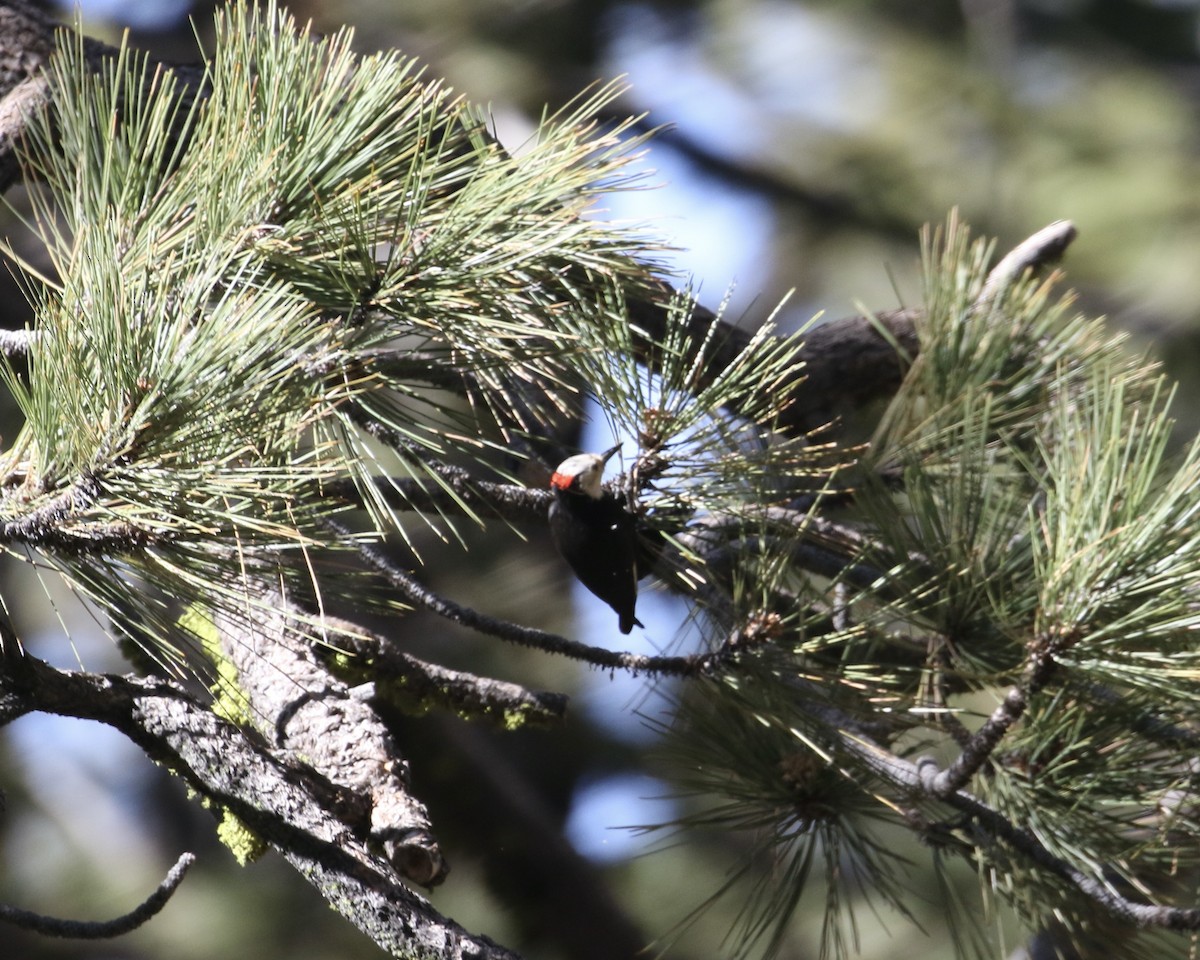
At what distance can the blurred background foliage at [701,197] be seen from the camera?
8.26ft

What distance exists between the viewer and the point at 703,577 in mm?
1216

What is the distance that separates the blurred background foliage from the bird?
26.8 inches

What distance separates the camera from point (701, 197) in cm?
387

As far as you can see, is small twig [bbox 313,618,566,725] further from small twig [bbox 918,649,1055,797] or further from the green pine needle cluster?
small twig [bbox 918,649,1055,797]

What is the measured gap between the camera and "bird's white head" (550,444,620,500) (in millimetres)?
1135

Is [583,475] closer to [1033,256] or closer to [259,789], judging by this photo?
[259,789]

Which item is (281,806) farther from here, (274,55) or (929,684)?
(929,684)

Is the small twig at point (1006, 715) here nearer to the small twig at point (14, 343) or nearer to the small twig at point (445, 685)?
the small twig at point (445, 685)

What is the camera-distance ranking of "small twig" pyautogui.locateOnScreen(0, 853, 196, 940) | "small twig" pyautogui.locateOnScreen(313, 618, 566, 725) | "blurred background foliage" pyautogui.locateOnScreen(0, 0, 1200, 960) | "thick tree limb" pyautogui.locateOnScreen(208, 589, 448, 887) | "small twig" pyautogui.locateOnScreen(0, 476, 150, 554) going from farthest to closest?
"blurred background foliage" pyautogui.locateOnScreen(0, 0, 1200, 960), "small twig" pyautogui.locateOnScreen(313, 618, 566, 725), "thick tree limb" pyautogui.locateOnScreen(208, 589, 448, 887), "small twig" pyautogui.locateOnScreen(0, 853, 196, 940), "small twig" pyautogui.locateOnScreen(0, 476, 150, 554)

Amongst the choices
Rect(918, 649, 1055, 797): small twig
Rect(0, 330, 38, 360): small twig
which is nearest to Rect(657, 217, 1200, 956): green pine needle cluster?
Rect(918, 649, 1055, 797): small twig

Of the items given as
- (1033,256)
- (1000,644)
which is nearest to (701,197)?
(1033,256)

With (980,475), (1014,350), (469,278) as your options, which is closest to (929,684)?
(980,475)

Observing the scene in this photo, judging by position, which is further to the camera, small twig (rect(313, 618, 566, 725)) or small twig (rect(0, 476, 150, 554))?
small twig (rect(313, 618, 566, 725))

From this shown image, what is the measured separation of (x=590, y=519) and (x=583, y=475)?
0.05m
